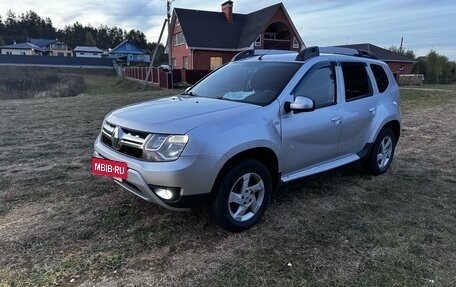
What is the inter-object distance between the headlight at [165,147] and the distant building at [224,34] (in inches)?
1183

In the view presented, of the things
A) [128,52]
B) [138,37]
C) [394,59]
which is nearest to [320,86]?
[394,59]

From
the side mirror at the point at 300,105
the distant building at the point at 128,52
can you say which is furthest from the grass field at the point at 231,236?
the distant building at the point at 128,52

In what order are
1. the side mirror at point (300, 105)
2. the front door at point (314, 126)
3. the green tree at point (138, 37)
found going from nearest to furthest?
the side mirror at point (300, 105) < the front door at point (314, 126) < the green tree at point (138, 37)

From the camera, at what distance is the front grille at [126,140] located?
10.4 feet

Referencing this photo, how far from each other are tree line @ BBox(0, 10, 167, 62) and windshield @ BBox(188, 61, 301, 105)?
11122 cm

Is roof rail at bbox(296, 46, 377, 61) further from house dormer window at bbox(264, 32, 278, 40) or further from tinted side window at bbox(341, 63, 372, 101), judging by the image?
house dormer window at bbox(264, 32, 278, 40)

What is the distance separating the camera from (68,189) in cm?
447

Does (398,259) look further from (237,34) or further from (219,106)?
(237,34)

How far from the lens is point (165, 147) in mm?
3025

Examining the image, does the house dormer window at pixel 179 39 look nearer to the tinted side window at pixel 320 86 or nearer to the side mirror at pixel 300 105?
the tinted side window at pixel 320 86

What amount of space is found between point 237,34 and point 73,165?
32.2 meters

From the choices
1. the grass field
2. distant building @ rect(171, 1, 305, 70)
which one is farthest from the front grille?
distant building @ rect(171, 1, 305, 70)

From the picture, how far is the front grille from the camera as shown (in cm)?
316

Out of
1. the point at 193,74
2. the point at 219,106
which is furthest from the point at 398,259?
the point at 193,74
